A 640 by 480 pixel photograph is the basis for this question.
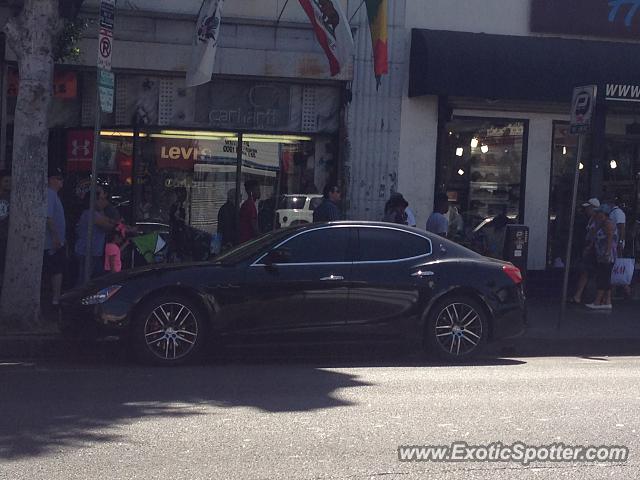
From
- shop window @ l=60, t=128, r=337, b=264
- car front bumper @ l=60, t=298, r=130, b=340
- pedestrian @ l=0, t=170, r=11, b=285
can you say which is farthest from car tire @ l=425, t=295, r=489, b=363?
pedestrian @ l=0, t=170, r=11, b=285

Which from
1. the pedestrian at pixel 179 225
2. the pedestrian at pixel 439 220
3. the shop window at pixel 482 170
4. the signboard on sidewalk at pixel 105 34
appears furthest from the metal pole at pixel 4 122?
the shop window at pixel 482 170

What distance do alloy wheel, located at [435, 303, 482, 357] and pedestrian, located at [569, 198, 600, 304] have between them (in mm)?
5092

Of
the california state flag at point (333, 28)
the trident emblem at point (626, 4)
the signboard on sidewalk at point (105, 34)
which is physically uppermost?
the trident emblem at point (626, 4)

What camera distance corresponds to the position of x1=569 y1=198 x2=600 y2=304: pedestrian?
1609cm

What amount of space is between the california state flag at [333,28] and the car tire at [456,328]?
209 inches

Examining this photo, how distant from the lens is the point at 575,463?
6.86 meters

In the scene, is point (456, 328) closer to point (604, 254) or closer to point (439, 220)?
point (439, 220)

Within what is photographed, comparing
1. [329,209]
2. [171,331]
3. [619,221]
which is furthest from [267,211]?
[171,331]

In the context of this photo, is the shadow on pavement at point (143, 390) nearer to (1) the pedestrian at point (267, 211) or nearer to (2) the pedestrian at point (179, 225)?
(2) the pedestrian at point (179, 225)

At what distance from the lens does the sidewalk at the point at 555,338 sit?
1144 cm

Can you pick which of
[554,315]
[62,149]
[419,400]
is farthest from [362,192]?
[419,400]

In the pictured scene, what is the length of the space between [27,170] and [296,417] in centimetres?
560

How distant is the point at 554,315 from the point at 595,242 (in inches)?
53.5

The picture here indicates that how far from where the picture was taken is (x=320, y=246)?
37.2 ft
